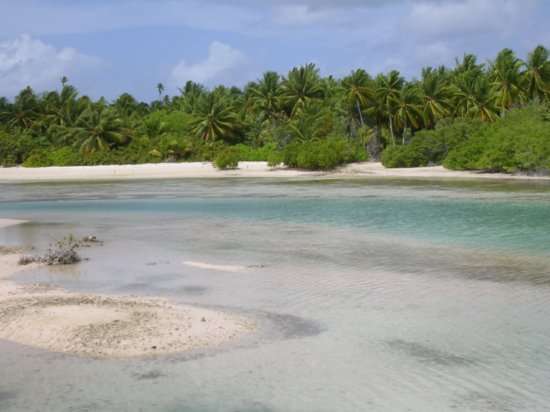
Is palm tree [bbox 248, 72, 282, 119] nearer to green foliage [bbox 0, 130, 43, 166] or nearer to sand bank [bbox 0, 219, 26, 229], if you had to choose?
green foliage [bbox 0, 130, 43, 166]

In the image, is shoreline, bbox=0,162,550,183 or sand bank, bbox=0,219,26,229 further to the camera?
shoreline, bbox=0,162,550,183

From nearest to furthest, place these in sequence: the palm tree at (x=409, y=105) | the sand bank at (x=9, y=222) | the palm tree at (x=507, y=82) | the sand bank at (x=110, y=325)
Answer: the sand bank at (x=110, y=325) → the sand bank at (x=9, y=222) → the palm tree at (x=507, y=82) → the palm tree at (x=409, y=105)

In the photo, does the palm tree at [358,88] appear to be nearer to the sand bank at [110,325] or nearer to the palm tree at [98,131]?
the palm tree at [98,131]

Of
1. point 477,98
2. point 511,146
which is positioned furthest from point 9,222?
point 477,98

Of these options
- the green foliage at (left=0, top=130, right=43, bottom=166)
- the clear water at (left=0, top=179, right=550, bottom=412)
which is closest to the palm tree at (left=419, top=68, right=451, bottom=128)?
the clear water at (left=0, top=179, right=550, bottom=412)

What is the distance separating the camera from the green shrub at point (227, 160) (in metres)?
60.1

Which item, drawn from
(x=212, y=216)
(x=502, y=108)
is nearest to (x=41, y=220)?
(x=212, y=216)

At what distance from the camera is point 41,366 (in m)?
7.96

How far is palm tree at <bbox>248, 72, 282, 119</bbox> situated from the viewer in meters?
70.2

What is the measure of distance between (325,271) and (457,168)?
38648 mm

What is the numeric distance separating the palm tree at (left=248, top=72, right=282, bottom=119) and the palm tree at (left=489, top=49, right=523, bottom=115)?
69.1ft

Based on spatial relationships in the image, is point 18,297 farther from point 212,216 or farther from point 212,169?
point 212,169

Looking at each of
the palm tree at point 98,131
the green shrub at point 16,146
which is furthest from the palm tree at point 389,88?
the green shrub at point 16,146

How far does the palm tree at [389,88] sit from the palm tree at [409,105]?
48cm
